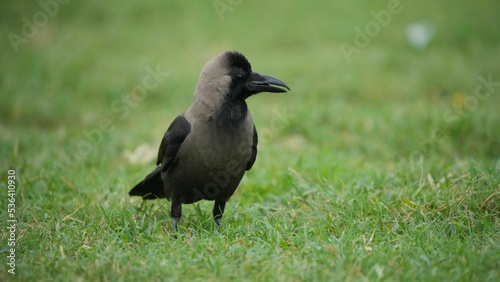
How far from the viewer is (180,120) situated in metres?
4.04

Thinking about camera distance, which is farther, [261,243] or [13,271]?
[261,243]

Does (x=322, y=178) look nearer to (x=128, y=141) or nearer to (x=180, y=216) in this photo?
(x=180, y=216)

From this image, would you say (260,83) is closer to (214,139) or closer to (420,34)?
(214,139)

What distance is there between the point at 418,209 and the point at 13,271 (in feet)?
8.53

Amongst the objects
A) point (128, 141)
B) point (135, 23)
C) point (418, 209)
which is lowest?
point (418, 209)

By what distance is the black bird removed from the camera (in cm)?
385

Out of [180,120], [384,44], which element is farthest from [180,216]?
[384,44]
